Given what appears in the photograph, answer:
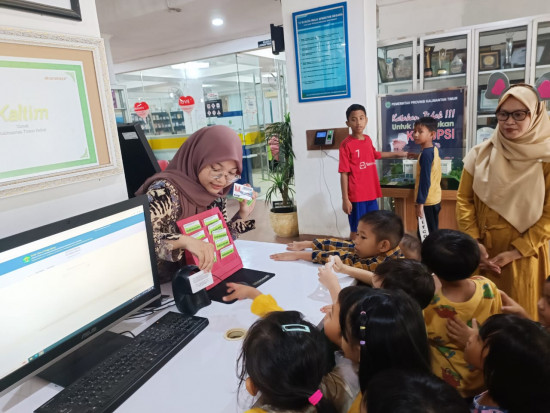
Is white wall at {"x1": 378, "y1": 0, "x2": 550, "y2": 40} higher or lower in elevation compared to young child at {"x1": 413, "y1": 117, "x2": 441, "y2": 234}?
higher

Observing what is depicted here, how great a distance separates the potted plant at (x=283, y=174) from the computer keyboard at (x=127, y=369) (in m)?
3.00

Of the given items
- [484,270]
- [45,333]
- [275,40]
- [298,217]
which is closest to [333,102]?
[275,40]

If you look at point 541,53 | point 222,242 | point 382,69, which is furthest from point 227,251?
point 541,53

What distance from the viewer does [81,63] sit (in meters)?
1.17

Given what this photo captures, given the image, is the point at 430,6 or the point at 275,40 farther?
the point at 430,6

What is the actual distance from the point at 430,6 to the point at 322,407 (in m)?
5.42

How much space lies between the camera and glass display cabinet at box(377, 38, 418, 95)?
12.6 ft

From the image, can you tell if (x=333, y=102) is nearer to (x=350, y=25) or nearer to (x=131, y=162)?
(x=350, y=25)

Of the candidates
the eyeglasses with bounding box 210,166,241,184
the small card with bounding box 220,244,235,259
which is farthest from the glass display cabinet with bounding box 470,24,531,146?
the small card with bounding box 220,244,235,259

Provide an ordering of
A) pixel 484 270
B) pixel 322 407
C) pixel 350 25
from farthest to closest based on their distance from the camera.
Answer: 1. pixel 350 25
2. pixel 484 270
3. pixel 322 407

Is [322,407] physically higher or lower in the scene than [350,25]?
lower

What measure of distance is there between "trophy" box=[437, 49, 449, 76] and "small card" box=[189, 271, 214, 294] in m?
3.53

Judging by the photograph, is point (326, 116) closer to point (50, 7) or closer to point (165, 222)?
point (165, 222)

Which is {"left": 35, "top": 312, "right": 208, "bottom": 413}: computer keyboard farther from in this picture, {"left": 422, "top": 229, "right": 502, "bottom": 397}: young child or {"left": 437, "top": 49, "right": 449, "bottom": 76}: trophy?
{"left": 437, "top": 49, "right": 449, "bottom": 76}: trophy
